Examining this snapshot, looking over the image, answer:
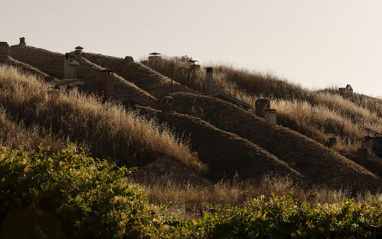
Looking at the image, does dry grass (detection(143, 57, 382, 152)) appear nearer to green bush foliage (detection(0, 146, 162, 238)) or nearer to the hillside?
the hillside

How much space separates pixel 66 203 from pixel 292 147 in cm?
1204

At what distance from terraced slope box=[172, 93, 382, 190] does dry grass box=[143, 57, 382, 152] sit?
2.96 metres

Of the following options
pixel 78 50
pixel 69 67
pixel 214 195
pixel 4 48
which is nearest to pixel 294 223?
pixel 214 195

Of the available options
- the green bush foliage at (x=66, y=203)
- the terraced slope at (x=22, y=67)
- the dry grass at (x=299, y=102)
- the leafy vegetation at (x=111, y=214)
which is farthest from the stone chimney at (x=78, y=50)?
the leafy vegetation at (x=111, y=214)

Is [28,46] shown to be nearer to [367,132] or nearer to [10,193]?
[367,132]

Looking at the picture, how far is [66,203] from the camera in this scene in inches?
227

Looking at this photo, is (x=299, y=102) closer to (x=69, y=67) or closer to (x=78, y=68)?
(x=78, y=68)

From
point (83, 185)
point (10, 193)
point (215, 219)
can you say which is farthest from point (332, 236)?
point (10, 193)

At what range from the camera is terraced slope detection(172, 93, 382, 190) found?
15.1 m

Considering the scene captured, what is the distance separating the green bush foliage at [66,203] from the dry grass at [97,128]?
24.5ft

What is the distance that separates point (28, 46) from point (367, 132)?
24356mm

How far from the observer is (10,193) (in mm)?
5980

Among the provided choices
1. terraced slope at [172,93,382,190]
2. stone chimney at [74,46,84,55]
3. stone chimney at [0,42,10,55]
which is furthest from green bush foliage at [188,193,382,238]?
stone chimney at [74,46,84,55]

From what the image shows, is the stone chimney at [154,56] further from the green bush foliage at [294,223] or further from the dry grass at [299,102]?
the green bush foliage at [294,223]
